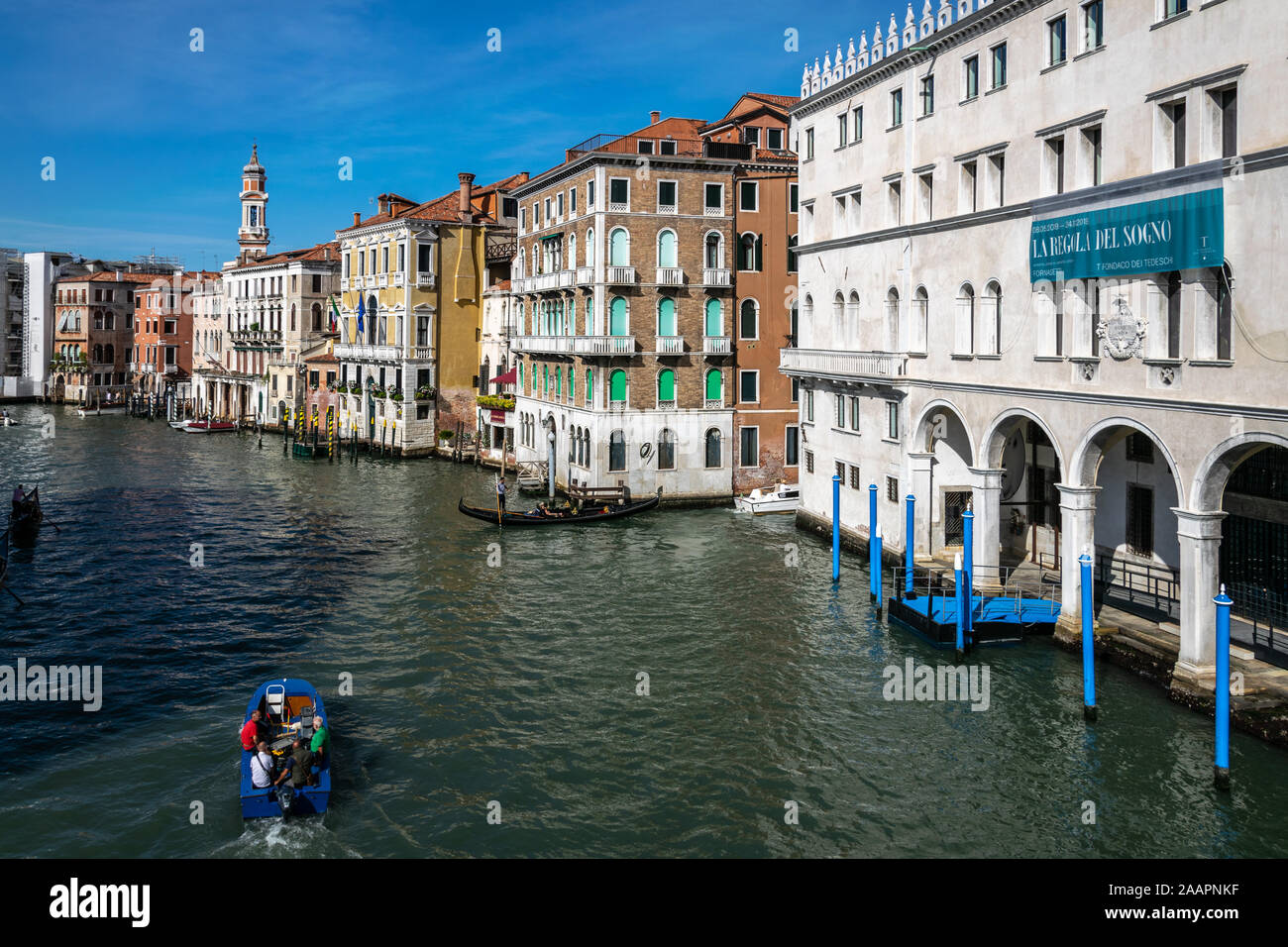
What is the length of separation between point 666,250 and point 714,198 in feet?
8.81

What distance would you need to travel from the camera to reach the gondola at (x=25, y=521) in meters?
33.4

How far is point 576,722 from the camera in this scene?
1794 cm

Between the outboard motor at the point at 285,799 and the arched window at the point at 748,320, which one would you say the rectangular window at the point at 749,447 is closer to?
the arched window at the point at 748,320

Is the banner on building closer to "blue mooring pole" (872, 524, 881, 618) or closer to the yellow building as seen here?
"blue mooring pole" (872, 524, 881, 618)

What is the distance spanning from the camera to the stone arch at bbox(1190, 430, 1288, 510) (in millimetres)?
16438

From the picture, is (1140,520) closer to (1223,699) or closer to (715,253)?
(1223,699)

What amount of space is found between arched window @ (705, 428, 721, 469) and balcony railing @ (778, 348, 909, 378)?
18.7ft

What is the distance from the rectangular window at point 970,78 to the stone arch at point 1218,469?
35.9 feet

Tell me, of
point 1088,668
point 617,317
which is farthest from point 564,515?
point 1088,668

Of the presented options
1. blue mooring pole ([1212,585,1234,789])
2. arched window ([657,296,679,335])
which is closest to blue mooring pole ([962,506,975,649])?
blue mooring pole ([1212,585,1234,789])
